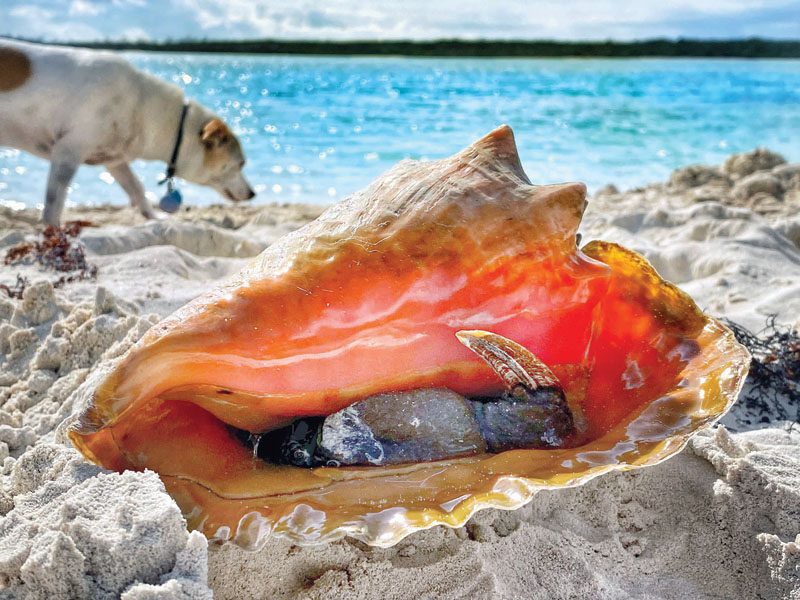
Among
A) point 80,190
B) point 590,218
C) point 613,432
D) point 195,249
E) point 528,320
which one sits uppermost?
point 528,320

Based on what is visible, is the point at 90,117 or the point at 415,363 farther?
the point at 90,117

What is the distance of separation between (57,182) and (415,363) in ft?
11.8

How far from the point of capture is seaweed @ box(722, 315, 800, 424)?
167 centimetres

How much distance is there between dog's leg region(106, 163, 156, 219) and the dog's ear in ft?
2.13

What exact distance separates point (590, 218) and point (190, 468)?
3.02 metres

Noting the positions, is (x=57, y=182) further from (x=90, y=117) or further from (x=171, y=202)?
(x=171, y=202)

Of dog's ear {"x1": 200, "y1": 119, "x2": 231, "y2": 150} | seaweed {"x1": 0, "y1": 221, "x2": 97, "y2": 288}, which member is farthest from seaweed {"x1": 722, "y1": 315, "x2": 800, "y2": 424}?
Answer: dog's ear {"x1": 200, "y1": 119, "x2": 231, "y2": 150}

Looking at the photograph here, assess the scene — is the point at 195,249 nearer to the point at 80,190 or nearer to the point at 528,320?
the point at 528,320

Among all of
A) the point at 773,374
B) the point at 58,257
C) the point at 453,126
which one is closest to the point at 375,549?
the point at 773,374

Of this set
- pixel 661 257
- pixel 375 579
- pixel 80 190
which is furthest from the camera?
pixel 80 190

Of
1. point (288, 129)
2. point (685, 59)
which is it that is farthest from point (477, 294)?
point (685, 59)

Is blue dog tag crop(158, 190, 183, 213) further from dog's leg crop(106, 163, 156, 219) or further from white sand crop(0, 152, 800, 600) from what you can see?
white sand crop(0, 152, 800, 600)

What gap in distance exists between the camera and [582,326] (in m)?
1.34

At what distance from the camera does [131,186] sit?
459 cm
